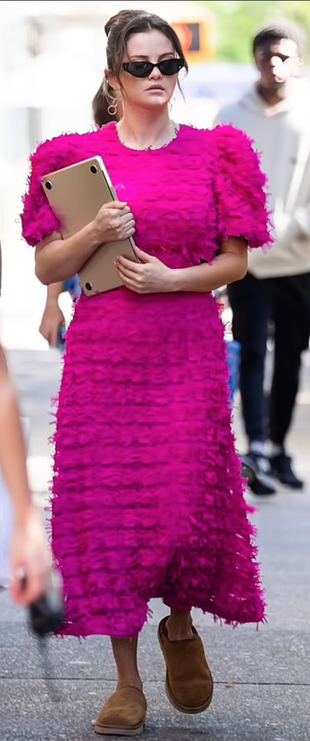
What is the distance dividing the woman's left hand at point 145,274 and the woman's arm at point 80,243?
0.07 m

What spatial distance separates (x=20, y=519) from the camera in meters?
2.50

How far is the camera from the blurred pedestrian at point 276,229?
26.0 feet

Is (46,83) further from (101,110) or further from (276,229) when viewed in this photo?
(101,110)

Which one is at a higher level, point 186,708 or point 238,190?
point 238,190

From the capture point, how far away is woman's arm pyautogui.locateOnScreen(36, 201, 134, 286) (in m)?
4.29

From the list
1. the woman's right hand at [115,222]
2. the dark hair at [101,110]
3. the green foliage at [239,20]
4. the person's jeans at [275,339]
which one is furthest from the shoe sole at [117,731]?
the green foliage at [239,20]

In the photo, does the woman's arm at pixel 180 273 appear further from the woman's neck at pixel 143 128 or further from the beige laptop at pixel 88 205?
the woman's neck at pixel 143 128

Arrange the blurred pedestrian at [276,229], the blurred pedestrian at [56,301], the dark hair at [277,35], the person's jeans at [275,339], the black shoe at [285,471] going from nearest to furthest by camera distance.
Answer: the blurred pedestrian at [56,301] → the dark hair at [277,35] → the blurred pedestrian at [276,229] → the person's jeans at [275,339] → the black shoe at [285,471]

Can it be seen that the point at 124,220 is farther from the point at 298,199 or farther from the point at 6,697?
the point at 298,199

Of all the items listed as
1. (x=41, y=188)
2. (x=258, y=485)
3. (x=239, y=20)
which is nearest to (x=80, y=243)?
(x=41, y=188)

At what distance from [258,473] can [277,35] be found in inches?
80.7

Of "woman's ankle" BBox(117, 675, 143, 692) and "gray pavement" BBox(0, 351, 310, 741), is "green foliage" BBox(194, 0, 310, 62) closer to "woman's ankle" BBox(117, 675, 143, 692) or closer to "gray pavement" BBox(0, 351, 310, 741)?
"gray pavement" BBox(0, 351, 310, 741)

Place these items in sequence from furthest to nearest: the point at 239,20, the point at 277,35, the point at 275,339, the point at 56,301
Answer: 1. the point at 239,20
2. the point at 275,339
3. the point at 277,35
4. the point at 56,301

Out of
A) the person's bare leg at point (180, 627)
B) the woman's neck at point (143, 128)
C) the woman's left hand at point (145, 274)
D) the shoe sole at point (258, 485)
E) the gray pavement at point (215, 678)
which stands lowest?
the shoe sole at point (258, 485)
